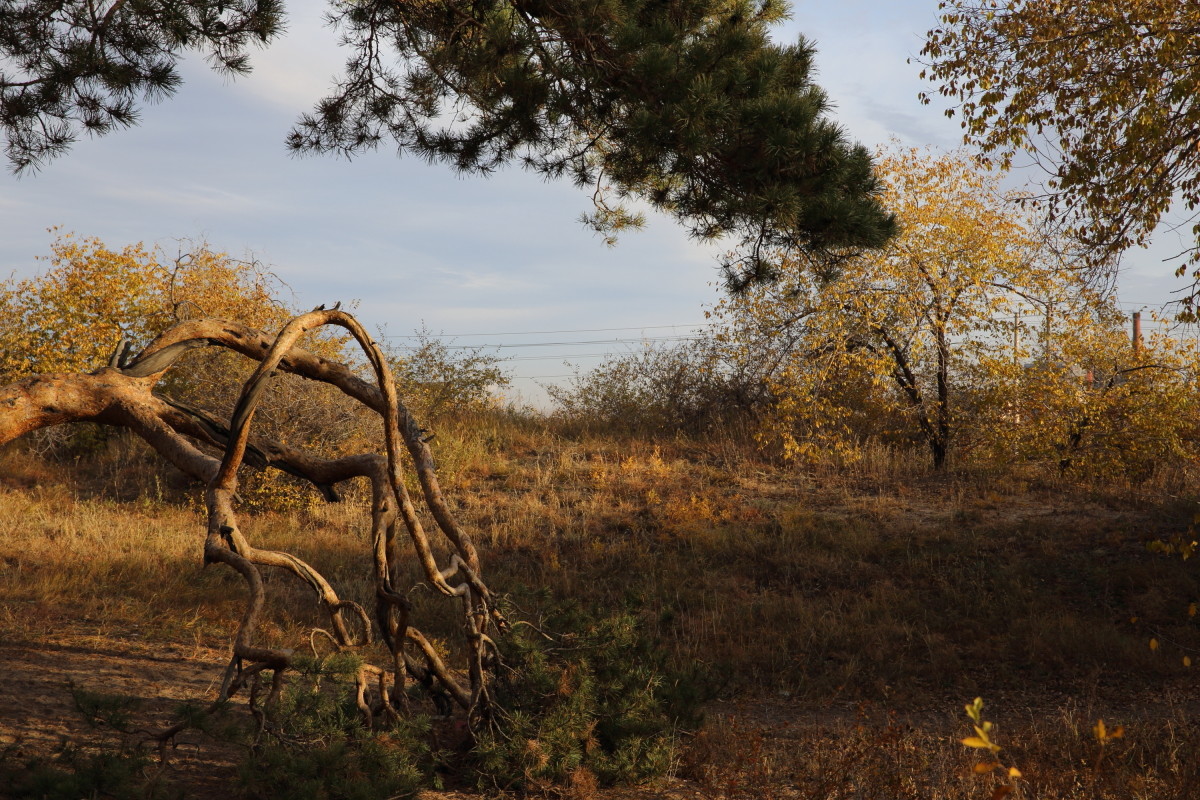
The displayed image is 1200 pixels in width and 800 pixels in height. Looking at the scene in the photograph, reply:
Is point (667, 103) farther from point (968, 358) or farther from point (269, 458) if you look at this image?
point (968, 358)

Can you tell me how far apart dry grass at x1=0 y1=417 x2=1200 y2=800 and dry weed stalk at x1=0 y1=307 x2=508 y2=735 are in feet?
3.18

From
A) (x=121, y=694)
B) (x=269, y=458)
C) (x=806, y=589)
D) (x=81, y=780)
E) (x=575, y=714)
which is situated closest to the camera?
(x=81, y=780)

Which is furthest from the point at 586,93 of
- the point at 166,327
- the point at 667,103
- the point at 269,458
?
the point at 166,327

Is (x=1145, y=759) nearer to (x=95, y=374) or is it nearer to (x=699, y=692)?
(x=699, y=692)

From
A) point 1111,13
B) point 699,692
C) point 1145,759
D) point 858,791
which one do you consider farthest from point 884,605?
point 1111,13

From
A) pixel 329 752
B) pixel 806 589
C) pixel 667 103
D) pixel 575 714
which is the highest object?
pixel 667 103

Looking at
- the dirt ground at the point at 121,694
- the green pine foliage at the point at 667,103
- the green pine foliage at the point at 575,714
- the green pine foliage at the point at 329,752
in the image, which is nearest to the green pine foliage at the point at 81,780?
the dirt ground at the point at 121,694

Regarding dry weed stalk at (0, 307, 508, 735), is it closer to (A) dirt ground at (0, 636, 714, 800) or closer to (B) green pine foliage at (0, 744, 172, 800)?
(B) green pine foliage at (0, 744, 172, 800)

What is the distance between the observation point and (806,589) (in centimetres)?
907

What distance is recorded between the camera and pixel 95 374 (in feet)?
12.2

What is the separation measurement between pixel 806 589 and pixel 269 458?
6.40 metres

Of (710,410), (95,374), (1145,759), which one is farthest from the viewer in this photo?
(710,410)

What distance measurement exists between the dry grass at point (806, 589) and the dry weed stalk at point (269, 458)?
0.97m

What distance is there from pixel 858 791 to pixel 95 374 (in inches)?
154
